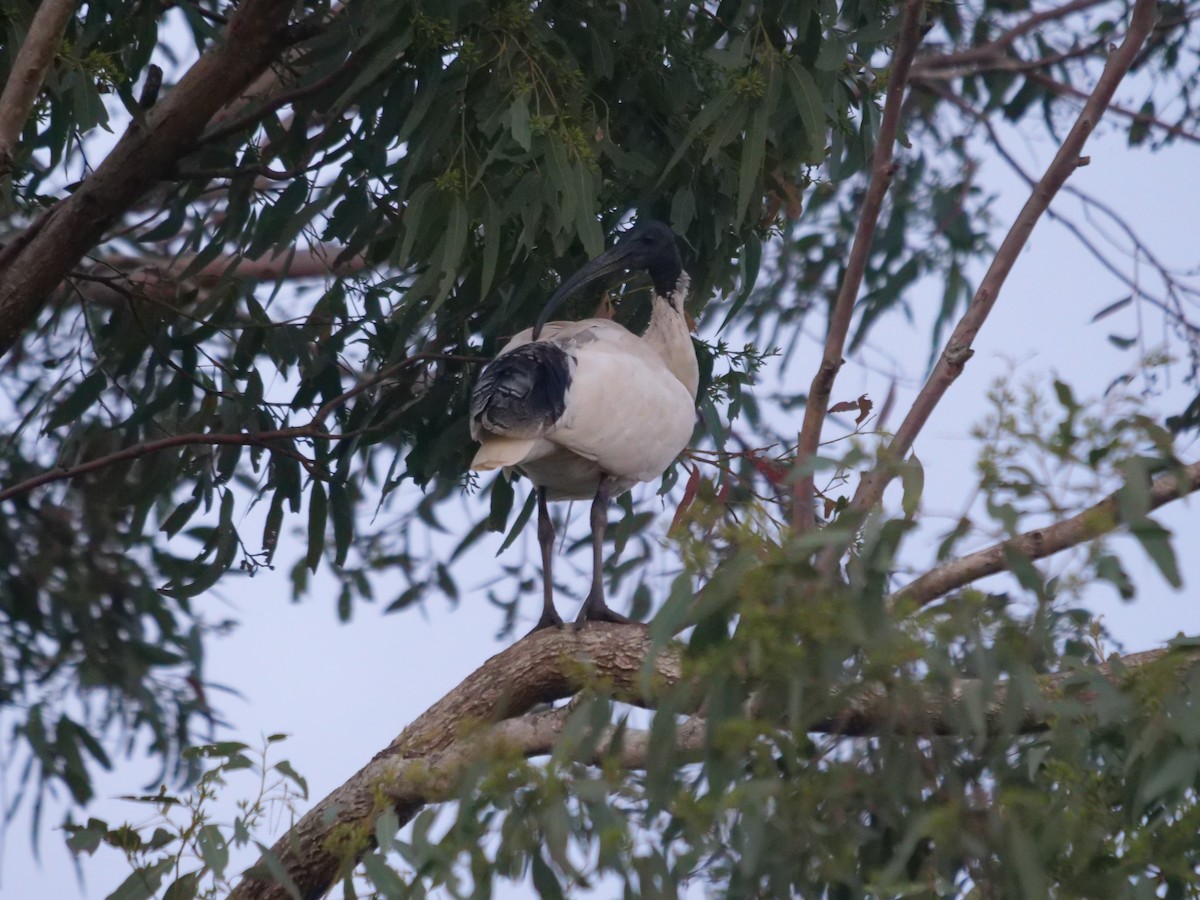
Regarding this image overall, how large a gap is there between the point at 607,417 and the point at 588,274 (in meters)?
0.29

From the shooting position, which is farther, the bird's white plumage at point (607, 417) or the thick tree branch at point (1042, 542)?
the bird's white plumage at point (607, 417)

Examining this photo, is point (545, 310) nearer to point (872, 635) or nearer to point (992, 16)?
point (872, 635)

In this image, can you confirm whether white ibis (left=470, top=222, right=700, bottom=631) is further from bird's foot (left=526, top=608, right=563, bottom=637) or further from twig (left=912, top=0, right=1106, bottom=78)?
twig (left=912, top=0, right=1106, bottom=78)

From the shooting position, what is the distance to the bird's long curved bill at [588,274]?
3021 millimetres

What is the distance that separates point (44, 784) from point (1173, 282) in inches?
121

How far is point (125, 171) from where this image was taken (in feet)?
8.71

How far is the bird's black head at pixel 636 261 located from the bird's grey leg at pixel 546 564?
1.40 feet

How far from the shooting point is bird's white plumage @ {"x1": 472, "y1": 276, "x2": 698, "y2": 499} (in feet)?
9.57

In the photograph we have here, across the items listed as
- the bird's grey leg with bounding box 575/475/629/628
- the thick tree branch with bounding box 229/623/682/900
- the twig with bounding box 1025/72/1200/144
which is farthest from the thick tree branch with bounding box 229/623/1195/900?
the twig with bounding box 1025/72/1200/144

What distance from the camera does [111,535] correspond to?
4.41m

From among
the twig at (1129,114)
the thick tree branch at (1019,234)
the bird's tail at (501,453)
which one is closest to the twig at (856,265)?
the thick tree branch at (1019,234)

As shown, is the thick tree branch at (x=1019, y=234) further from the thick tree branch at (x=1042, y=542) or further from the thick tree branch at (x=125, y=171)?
the thick tree branch at (x=125, y=171)

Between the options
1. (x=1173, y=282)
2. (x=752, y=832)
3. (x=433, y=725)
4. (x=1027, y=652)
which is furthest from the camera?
(x=1173, y=282)

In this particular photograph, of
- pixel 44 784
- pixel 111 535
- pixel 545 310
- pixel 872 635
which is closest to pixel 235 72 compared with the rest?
pixel 545 310
